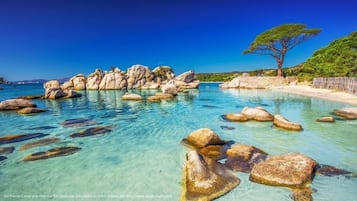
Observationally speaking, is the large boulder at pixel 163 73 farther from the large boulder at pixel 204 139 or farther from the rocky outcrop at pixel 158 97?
the large boulder at pixel 204 139

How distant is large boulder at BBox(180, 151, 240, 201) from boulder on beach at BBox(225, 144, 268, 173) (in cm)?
48

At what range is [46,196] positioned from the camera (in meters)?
4.93

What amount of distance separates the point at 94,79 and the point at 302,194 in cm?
5521

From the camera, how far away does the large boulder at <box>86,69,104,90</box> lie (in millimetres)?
54500

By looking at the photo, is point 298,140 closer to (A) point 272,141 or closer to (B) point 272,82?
(A) point 272,141

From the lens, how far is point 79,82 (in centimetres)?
5556

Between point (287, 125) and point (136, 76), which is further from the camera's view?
point (136, 76)

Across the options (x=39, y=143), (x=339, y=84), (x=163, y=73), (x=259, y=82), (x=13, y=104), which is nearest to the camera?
(x=39, y=143)

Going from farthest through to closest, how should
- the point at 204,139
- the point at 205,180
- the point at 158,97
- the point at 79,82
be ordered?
the point at 79,82 → the point at 158,97 → the point at 204,139 → the point at 205,180

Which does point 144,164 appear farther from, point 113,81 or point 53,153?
point 113,81

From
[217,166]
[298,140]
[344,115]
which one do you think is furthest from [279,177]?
[344,115]

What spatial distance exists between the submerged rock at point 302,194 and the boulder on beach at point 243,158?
1.22 meters

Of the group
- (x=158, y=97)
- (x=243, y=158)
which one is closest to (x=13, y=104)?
(x=158, y=97)

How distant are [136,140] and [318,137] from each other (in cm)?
719
